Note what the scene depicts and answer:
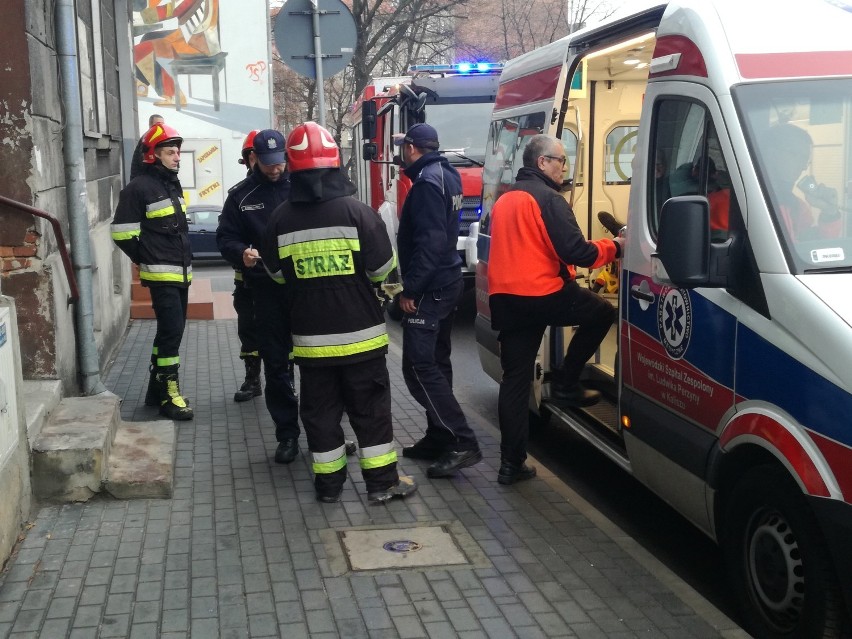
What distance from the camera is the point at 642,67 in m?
7.30

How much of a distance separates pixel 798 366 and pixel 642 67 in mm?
4063

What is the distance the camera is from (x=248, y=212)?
22.8 ft

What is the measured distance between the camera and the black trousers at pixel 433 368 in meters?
6.23

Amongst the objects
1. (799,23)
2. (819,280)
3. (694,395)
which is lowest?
(694,395)

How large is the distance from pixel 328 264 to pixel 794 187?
2327mm

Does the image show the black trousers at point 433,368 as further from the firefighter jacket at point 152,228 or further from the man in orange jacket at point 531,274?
the firefighter jacket at point 152,228

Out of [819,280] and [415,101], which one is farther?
[415,101]

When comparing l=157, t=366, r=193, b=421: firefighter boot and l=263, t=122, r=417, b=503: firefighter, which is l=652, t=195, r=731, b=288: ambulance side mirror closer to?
l=263, t=122, r=417, b=503: firefighter

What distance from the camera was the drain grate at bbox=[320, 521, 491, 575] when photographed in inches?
189

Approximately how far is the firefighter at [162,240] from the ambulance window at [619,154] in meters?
2.98

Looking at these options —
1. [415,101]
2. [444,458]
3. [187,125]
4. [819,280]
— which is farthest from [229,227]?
[187,125]

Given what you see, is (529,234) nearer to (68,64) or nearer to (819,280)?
(819,280)

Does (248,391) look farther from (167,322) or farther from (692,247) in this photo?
(692,247)

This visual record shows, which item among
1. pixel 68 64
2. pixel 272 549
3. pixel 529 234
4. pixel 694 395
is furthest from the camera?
pixel 68 64
